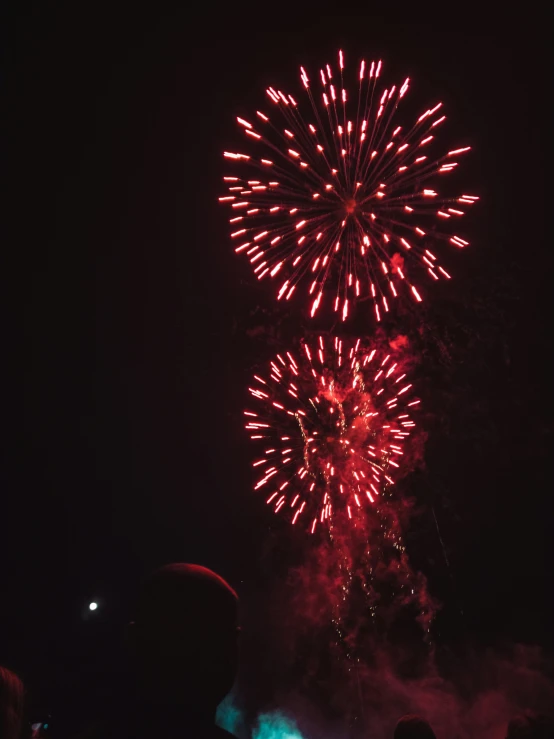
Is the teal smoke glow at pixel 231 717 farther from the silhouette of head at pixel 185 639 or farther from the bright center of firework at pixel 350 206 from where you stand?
the silhouette of head at pixel 185 639

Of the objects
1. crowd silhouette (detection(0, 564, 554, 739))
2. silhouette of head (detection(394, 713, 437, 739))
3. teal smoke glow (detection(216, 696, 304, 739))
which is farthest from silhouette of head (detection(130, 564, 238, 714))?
teal smoke glow (detection(216, 696, 304, 739))

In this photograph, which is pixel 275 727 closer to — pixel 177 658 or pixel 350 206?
pixel 350 206

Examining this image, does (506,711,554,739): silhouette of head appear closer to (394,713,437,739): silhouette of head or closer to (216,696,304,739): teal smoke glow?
(394,713,437,739): silhouette of head

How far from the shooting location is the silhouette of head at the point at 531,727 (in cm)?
543

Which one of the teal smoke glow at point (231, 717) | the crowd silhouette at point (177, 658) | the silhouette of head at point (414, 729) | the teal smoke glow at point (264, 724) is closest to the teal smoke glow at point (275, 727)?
the teal smoke glow at point (264, 724)

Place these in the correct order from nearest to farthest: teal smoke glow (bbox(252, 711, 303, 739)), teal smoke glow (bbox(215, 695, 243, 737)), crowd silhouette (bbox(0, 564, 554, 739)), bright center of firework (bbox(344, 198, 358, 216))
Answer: crowd silhouette (bbox(0, 564, 554, 739)) → bright center of firework (bbox(344, 198, 358, 216)) → teal smoke glow (bbox(252, 711, 303, 739)) → teal smoke glow (bbox(215, 695, 243, 737))

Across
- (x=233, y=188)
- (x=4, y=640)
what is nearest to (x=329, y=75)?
(x=233, y=188)

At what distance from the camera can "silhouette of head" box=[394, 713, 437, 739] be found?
4.96 m

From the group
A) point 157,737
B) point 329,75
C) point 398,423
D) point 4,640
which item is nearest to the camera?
point 157,737

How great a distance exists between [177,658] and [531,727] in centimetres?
585

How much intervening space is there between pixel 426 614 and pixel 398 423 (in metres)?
6.64

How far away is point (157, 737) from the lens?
6.01ft

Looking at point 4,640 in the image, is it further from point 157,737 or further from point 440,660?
point 157,737

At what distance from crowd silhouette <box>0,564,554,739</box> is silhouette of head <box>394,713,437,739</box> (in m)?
4.08
